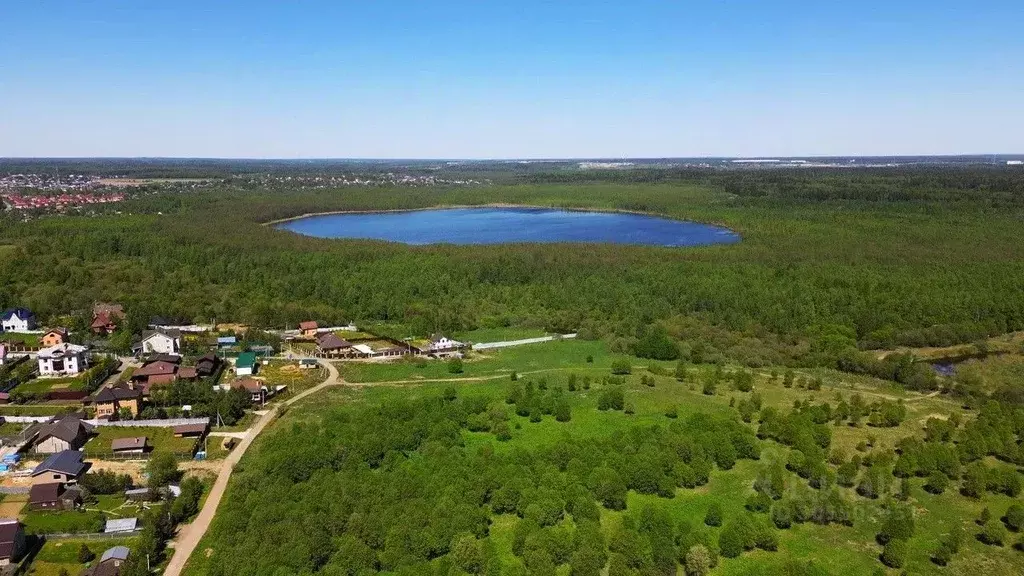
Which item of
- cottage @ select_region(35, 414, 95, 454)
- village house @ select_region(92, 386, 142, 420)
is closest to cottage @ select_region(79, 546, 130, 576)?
cottage @ select_region(35, 414, 95, 454)

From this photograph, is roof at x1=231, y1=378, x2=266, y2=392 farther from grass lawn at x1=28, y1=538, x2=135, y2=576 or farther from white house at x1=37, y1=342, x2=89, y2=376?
grass lawn at x1=28, y1=538, x2=135, y2=576

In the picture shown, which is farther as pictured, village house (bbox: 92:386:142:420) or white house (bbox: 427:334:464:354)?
white house (bbox: 427:334:464:354)

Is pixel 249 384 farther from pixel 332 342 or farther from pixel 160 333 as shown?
pixel 160 333

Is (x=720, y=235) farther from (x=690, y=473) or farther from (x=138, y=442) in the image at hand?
(x=138, y=442)

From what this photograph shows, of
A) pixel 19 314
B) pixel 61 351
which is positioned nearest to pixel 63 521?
pixel 61 351

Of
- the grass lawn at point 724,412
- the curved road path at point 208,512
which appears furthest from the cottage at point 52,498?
the grass lawn at point 724,412
